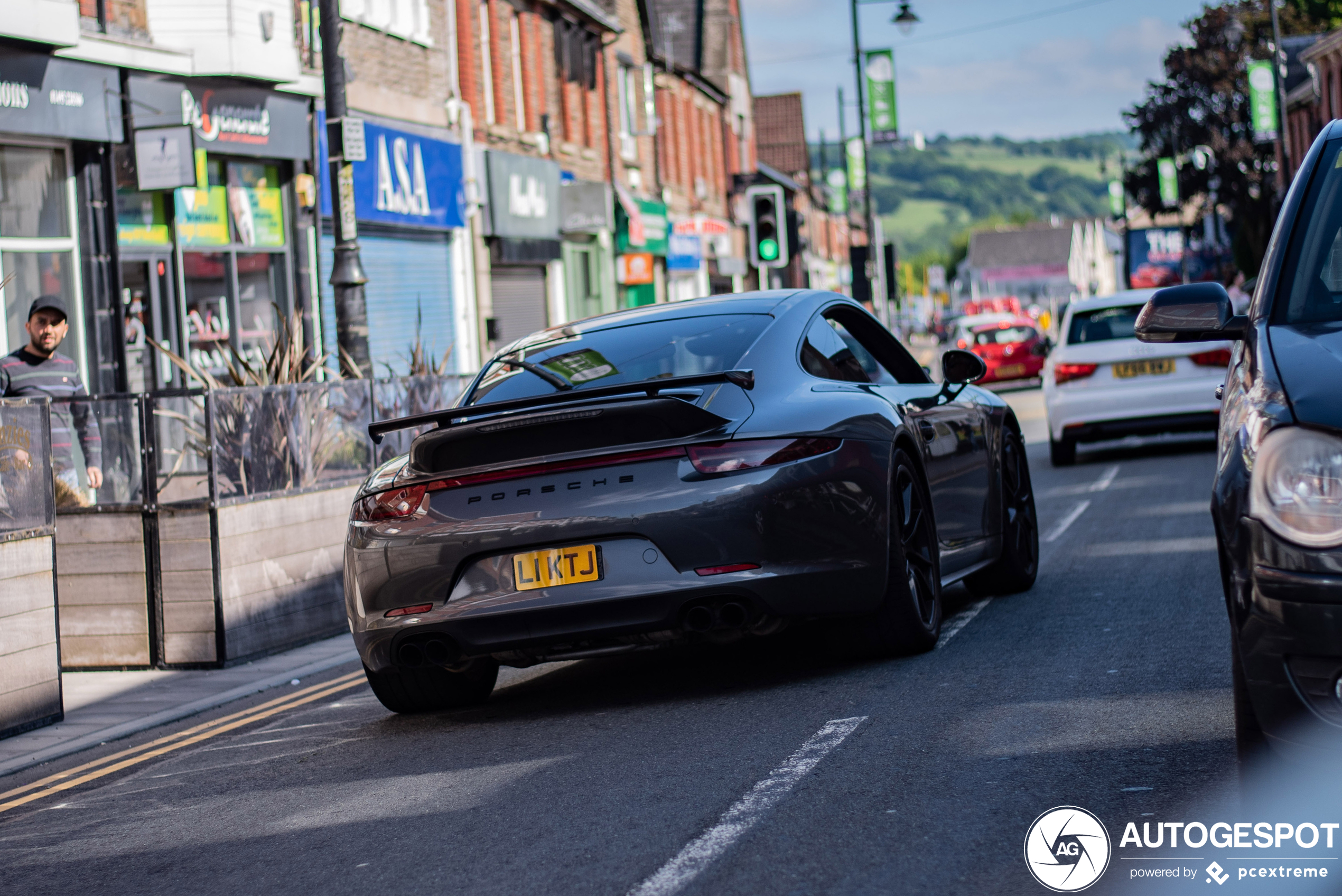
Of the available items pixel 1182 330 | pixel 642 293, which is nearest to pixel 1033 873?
pixel 1182 330

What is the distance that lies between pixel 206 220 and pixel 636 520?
508 inches

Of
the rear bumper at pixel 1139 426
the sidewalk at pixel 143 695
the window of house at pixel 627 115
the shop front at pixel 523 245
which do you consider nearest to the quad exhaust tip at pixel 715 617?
the sidewalk at pixel 143 695

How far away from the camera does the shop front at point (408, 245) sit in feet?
67.4

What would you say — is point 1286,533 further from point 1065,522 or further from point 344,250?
point 344,250

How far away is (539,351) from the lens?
724 centimetres

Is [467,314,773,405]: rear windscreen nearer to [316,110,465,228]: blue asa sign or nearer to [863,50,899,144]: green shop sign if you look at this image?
[316,110,465,228]: blue asa sign

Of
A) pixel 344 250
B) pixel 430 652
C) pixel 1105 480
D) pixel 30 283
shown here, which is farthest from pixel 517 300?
pixel 430 652

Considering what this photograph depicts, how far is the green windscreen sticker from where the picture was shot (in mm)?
6805

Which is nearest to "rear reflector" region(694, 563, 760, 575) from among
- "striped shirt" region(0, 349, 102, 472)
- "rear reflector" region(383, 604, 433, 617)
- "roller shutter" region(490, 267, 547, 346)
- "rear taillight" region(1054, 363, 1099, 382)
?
"rear reflector" region(383, 604, 433, 617)

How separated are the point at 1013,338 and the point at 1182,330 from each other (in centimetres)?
2970

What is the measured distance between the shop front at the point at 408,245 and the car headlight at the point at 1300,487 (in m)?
16.2

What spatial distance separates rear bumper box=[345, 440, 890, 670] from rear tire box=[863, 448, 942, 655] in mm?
360

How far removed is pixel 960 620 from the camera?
7.86 m

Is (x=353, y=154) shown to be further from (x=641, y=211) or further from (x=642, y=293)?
(x=642, y=293)
